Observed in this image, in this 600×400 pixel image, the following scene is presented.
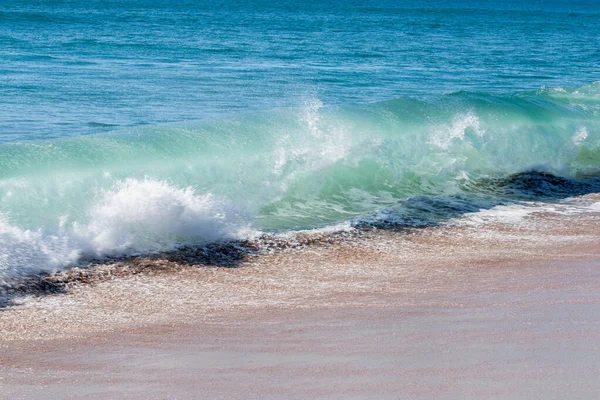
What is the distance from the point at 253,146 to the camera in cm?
946

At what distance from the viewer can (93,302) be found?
543 cm

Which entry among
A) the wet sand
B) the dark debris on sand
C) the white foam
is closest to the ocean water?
the white foam

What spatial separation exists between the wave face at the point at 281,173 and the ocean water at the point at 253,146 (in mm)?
21

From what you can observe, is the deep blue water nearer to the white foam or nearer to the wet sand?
the white foam

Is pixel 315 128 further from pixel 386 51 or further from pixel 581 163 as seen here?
pixel 386 51

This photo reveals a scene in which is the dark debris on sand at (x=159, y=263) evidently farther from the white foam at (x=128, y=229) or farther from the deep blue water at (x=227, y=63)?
the deep blue water at (x=227, y=63)

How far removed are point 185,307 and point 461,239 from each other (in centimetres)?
279

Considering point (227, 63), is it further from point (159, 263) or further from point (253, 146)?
point (159, 263)

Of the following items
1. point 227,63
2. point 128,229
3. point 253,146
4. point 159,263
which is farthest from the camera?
point 227,63

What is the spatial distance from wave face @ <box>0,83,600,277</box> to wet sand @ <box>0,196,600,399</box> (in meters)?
0.83

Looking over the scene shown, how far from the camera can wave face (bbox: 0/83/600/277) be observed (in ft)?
22.5

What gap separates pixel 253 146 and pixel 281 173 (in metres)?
0.69

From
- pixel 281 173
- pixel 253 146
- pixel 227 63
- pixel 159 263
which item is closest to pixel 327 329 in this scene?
pixel 159 263

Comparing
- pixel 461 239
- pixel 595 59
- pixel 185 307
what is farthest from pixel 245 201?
pixel 595 59
